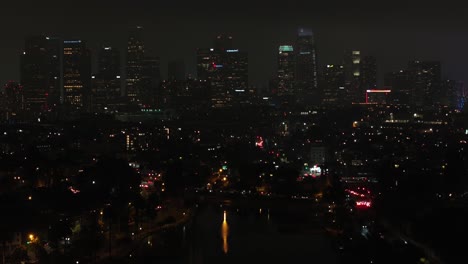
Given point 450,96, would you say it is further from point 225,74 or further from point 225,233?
point 225,233

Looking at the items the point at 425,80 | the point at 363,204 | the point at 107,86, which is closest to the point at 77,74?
the point at 107,86

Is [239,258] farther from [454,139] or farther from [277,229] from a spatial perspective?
[454,139]

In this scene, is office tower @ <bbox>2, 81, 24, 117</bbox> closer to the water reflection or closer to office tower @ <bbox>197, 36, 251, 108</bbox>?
office tower @ <bbox>197, 36, 251, 108</bbox>

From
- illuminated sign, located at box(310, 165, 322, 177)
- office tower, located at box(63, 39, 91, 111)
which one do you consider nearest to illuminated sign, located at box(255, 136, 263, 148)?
illuminated sign, located at box(310, 165, 322, 177)

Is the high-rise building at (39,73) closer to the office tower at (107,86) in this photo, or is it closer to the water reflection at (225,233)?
the office tower at (107,86)

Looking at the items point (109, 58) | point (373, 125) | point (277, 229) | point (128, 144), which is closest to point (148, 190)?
point (277, 229)
